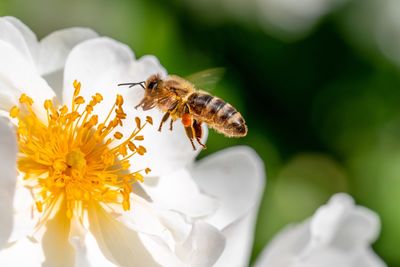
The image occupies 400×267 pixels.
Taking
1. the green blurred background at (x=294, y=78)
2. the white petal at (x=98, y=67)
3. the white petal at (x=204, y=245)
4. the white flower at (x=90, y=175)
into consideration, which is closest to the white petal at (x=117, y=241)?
the white flower at (x=90, y=175)

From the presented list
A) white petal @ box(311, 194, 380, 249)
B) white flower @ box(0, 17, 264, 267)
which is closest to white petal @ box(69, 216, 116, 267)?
white flower @ box(0, 17, 264, 267)

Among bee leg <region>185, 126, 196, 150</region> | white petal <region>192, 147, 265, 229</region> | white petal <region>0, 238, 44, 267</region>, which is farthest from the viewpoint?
white petal <region>192, 147, 265, 229</region>

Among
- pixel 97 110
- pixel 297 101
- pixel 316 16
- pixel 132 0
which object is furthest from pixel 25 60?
pixel 316 16

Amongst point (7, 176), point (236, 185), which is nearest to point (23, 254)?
point (7, 176)

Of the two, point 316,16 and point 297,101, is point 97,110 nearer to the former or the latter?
point 297,101

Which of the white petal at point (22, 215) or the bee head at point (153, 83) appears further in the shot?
the bee head at point (153, 83)

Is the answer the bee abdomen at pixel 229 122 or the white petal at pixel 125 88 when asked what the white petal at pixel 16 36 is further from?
the bee abdomen at pixel 229 122

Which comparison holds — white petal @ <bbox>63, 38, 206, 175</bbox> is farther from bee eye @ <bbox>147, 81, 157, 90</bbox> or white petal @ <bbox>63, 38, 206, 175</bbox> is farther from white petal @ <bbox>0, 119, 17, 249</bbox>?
white petal @ <bbox>0, 119, 17, 249</bbox>

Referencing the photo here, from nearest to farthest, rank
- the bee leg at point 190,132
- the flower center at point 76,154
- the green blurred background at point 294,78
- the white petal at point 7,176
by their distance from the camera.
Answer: the white petal at point 7,176 < the flower center at point 76,154 < the bee leg at point 190,132 < the green blurred background at point 294,78
